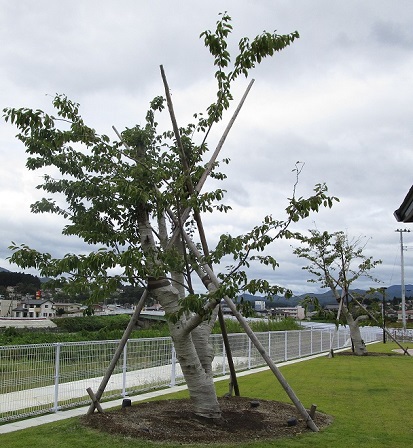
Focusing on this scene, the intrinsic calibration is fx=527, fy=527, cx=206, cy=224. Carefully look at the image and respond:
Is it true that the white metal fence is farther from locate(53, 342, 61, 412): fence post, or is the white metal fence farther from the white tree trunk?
the white tree trunk

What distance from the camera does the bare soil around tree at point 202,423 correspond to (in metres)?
6.94

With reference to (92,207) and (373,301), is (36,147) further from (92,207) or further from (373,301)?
(373,301)

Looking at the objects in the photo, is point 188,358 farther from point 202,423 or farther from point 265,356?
point 265,356

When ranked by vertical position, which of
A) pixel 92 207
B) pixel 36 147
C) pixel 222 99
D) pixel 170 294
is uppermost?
pixel 222 99

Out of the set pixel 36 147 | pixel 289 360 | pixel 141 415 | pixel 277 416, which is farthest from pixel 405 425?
pixel 289 360

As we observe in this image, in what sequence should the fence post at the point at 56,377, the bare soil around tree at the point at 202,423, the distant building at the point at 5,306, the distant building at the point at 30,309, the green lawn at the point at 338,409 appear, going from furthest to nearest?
the distant building at the point at 5,306 < the distant building at the point at 30,309 < the fence post at the point at 56,377 < the bare soil around tree at the point at 202,423 < the green lawn at the point at 338,409

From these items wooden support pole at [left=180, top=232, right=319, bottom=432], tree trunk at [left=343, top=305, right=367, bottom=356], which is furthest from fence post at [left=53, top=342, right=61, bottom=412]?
tree trunk at [left=343, top=305, right=367, bottom=356]

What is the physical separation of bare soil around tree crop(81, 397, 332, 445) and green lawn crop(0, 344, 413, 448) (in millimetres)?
268

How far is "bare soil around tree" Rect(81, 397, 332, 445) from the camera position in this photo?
6.94 metres

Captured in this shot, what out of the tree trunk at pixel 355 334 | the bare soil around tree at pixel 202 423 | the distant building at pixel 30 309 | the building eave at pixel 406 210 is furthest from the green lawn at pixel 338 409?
the distant building at pixel 30 309

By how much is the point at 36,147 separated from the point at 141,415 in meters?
4.55

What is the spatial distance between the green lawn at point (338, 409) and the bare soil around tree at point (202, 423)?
0.88 ft

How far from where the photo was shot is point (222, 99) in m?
8.78

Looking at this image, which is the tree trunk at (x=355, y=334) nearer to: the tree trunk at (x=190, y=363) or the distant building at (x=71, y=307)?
the distant building at (x=71, y=307)
